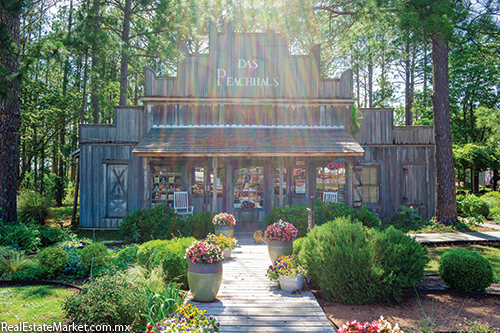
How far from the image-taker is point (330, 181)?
11.0 meters

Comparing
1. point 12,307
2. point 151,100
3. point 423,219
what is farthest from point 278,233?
point 423,219

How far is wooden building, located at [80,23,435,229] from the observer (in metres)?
10.5

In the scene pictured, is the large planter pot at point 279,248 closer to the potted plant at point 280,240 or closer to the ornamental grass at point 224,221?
the potted plant at point 280,240

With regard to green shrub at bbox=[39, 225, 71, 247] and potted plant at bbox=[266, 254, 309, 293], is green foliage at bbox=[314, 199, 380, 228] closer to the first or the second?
potted plant at bbox=[266, 254, 309, 293]

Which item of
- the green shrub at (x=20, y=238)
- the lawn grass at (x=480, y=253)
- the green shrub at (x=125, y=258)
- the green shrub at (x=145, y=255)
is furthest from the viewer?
the green shrub at (x=20, y=238)

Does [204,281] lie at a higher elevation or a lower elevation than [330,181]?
lower

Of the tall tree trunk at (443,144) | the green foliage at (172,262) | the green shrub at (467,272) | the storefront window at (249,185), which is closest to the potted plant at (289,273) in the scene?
the green foliage at (172,262)

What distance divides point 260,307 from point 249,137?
6708mm

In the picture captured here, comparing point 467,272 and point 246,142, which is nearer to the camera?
point 467,272

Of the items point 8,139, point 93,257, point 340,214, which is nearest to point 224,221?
point 93,257

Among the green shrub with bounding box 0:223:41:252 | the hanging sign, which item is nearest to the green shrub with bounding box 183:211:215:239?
the green shrub with bounding box 0:223:41:252

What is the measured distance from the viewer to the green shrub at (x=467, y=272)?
4297 millimetres

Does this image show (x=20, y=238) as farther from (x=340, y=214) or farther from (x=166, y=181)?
(x=340, y=214)

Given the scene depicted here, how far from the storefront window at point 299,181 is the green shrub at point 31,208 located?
8890 mm
